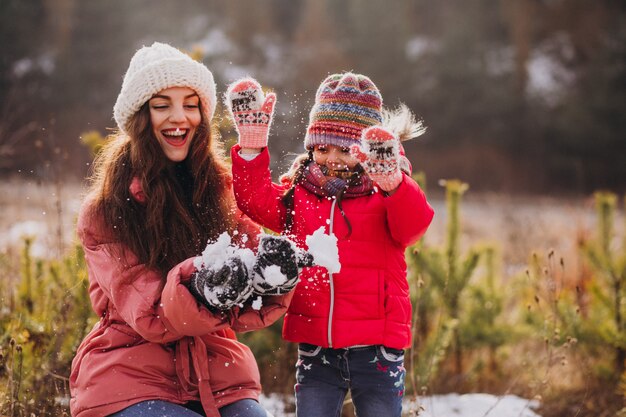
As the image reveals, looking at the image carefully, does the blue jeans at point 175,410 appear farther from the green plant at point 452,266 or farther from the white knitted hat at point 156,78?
the green plant at point 452,266

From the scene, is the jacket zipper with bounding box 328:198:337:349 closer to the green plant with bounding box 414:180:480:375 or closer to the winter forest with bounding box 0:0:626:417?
the green plant with bounding box 414:180:480:375

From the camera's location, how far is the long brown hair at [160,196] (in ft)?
7.68

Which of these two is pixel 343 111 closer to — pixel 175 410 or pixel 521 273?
pixel 175 410

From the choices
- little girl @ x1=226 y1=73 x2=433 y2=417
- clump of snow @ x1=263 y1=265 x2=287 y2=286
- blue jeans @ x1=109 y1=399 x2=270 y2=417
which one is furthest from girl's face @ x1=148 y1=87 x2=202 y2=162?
blue jeans @ x1=109 y1=399 x2=270 y2=417

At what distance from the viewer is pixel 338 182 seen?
2.48 meters

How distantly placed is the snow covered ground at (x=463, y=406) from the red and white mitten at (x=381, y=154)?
1.62 meters

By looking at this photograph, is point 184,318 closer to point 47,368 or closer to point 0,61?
point 47,368

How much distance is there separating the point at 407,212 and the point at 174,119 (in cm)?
90

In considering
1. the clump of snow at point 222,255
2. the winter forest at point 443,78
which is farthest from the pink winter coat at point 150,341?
the winter forest at point 443,78

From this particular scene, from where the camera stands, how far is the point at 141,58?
98.7 inches

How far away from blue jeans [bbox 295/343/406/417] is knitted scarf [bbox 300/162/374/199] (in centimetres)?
57

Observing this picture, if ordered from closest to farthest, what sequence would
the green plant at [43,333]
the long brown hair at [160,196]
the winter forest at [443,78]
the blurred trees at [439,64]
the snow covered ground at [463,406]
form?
the long brown hair at [160,196], the green plant at [43,333], the snow covered ground at [463,406], the winter forest at [443,78], the blurred trees at [439,64]

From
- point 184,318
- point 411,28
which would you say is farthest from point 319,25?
point 184,318

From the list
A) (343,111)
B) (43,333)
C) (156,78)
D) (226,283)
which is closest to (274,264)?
(226,283)
